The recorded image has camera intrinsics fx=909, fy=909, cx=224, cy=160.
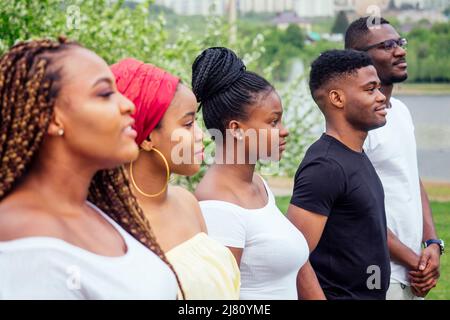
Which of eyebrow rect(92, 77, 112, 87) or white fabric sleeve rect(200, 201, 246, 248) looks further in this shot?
white fabric sleeve rect(200, 201, 246, 248)

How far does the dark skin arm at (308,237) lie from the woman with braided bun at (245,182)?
0.59 feet

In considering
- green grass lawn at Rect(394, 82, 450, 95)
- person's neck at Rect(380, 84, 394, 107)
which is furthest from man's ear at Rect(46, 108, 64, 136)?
green grass lawn at Rect(394, 82, 450, 95)

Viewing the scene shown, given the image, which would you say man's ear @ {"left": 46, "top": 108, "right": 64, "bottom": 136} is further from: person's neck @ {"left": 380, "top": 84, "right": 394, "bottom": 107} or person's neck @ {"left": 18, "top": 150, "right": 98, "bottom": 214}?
person's neck @ {"left": 380, "top": 84, "right": 394, "bottom": 107}

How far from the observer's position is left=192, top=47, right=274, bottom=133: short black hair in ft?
12.1

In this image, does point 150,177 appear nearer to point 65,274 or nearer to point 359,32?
point 65,274

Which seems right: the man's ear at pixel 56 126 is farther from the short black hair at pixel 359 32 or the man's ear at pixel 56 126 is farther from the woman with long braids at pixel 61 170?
the short black hair at pixel 359 32

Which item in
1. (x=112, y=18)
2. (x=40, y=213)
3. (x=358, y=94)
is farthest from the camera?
(x=112, y=18)

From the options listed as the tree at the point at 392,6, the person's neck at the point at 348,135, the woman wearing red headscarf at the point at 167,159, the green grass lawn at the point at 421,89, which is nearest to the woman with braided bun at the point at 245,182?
the woman wearing red headscarf at the point at 167,159

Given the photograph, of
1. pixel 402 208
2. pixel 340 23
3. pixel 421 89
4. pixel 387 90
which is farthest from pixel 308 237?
pixel 340 23

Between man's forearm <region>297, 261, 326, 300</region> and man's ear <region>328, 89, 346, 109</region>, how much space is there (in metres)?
0.84

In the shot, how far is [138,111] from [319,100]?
4.77 feet

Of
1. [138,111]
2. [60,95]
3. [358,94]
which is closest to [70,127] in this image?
[60,95]

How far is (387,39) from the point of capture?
4.78 metres
